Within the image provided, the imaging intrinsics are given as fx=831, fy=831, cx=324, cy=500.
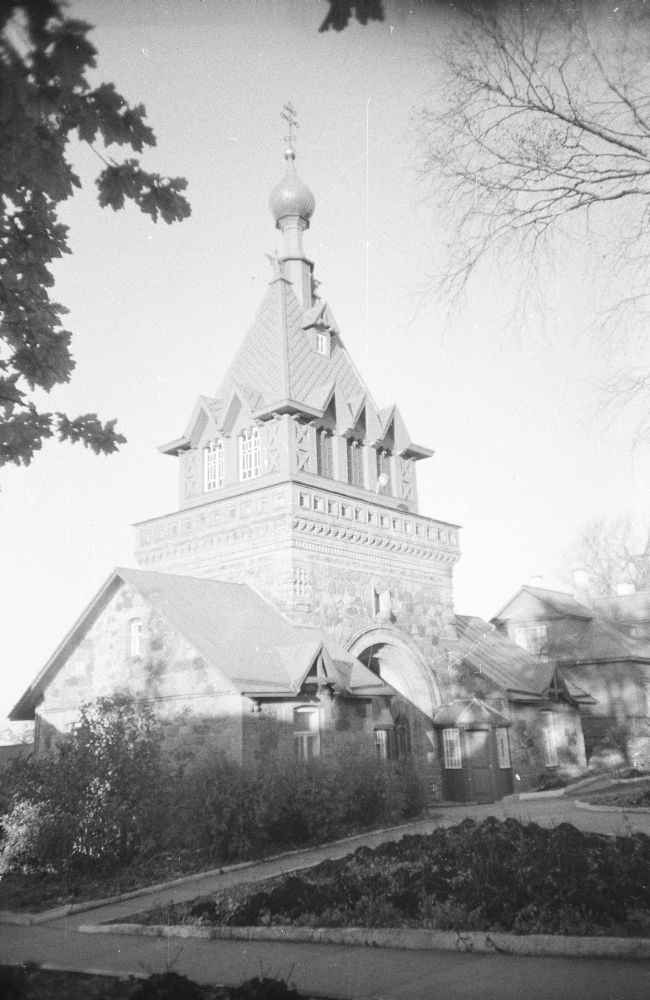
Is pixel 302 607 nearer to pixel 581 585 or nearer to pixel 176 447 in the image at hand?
pixel 176 447

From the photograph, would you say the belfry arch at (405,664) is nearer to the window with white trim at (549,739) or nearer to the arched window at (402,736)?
the arched window at (402,736)

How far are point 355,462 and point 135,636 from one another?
30.8ft

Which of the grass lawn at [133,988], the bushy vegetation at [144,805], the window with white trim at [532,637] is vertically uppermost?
the window with white trim at [532,637]

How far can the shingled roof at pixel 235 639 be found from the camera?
18.0 metres

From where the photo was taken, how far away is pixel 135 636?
19.8 m

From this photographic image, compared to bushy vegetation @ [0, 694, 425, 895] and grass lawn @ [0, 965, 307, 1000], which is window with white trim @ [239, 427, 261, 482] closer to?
bushy vegetation @ [0, 694, 425, 895]

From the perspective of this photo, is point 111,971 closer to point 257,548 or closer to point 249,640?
point 249,640

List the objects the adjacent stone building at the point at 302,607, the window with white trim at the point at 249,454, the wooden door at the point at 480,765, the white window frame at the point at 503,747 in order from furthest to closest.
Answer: the window with white trim at the point at 249,454 < the white window frame at the point at 503,747 < the wooden door at the point at 480,765 < the adjacent stone building at the point at 302,607

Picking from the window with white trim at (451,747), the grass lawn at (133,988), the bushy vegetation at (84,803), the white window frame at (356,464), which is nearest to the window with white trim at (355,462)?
the white window frame at (356,464)

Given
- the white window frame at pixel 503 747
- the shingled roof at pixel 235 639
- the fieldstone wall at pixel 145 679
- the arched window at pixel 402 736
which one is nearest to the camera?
the fieldstone wall at pixel 145 679

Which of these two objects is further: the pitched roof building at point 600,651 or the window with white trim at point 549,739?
the pitched roof building at point 600,651

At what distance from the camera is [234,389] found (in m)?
25.0

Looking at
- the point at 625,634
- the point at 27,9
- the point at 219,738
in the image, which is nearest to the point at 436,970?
the point at 27,9

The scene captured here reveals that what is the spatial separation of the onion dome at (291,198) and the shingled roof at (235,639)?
46.9 ft
